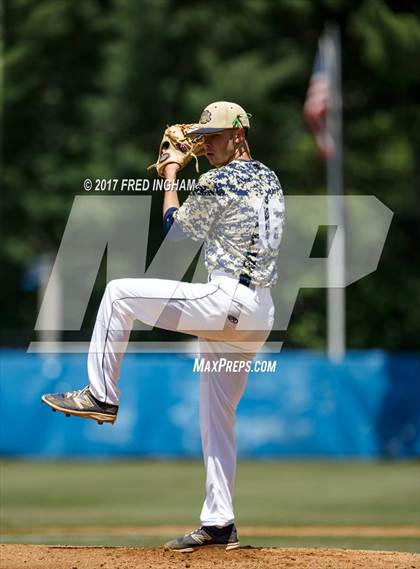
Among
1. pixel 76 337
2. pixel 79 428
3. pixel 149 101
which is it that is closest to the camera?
pixel 79 428

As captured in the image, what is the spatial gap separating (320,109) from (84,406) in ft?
56.9

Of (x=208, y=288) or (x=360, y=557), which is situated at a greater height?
(x=208, y=288)

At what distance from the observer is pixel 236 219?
25.3 ft

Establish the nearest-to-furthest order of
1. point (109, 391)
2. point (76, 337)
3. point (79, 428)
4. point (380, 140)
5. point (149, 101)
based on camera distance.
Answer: point (109, 391)
point (79, 428)
point (76, 337)
point (149, 101)
point (380, 140)

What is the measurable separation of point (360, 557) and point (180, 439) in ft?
48.8

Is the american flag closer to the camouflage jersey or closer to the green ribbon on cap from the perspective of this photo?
the green ribbon on cap

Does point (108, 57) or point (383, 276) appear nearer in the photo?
point (383, 276)

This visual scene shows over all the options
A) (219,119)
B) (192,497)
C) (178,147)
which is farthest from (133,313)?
(192,497)

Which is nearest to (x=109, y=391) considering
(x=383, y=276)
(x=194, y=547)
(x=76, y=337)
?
(x=194, y=547)

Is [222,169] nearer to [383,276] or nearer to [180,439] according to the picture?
[180,439]

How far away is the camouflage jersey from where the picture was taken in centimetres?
768

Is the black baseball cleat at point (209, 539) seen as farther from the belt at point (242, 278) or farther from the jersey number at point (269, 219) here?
the jersey number at point (269, 219)

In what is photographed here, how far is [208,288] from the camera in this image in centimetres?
768

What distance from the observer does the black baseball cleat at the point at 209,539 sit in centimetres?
802
